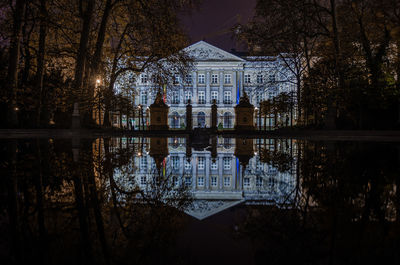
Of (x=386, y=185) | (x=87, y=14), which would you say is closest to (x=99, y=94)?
(x=87, y=14)

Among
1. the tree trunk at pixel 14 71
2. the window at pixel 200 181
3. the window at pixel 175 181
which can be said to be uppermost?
the tree trunk at pixel 14 71

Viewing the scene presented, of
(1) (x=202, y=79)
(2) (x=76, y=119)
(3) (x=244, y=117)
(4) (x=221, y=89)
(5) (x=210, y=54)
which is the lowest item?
(2) (x=76, y=119)

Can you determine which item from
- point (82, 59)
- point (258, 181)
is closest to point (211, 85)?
point (82, 59)

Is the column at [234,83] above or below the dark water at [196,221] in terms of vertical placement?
above

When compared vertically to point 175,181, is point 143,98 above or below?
above

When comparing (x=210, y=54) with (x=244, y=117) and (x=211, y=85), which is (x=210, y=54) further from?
(x=244, y=117)

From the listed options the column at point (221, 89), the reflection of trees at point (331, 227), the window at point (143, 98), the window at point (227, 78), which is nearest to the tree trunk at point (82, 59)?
Result: the reflection of trees at point (331, 227)

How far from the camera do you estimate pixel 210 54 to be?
49594 millimetres

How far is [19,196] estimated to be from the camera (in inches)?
65.0

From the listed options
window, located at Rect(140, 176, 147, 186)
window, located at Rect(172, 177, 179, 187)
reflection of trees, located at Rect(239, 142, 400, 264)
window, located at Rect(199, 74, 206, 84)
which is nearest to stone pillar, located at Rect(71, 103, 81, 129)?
window, located at Rect(140, 176, 147, 186)

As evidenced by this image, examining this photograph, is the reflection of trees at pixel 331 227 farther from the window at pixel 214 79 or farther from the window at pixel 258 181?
the window at pixel 214 79

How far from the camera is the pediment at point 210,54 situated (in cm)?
4844

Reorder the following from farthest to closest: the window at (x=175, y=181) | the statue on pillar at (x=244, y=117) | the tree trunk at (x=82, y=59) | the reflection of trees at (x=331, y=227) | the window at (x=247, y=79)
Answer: the window at (x=247, y=79)
the statue on pillar at (x=244, y=117)
the tree trunk at (x=82, y=59)
the window at (x=175, y=181)
the reflection of trees at (x=331, y=227)

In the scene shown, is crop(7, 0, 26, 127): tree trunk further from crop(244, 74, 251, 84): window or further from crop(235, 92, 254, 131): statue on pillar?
crop(244, 74, 251, 84): window
